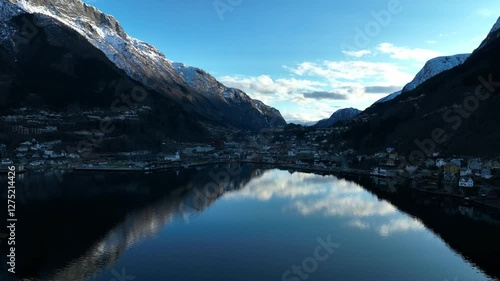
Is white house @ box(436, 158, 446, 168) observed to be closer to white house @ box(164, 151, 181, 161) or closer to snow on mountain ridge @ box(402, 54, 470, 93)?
white house @ box(164, 151, 181, 161)

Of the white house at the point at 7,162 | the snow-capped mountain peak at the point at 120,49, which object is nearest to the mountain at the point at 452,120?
the white house at the point at 7,162

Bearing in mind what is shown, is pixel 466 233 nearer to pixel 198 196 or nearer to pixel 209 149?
pixel 198 196

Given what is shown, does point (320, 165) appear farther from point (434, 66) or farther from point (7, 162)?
point (434, 66)

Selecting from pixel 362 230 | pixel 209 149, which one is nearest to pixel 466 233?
pixel 362 230

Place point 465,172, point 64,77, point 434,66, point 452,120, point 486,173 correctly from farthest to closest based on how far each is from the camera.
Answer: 1. point 434,66
2. point 64,77
3. point 452,120
4. point 465,172
5. point 486,173

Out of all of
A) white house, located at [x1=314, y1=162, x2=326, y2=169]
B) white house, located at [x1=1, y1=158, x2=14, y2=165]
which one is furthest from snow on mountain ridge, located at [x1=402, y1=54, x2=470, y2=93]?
white house, located at [x1=1, y1=158, x2=14, y2=165]

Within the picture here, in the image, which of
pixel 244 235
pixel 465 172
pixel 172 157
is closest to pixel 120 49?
pixel 172 157
